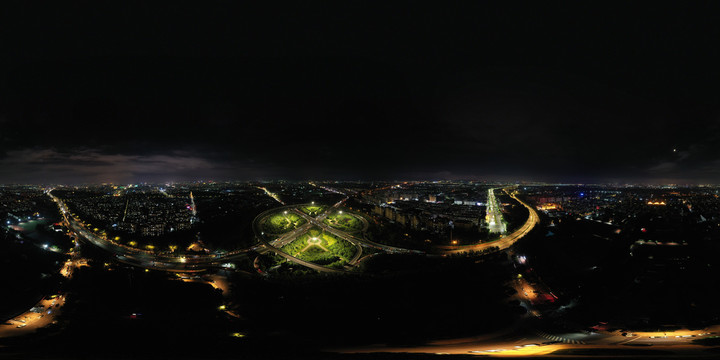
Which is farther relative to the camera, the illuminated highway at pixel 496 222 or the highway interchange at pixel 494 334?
the illuminated highway at pixel 496 222

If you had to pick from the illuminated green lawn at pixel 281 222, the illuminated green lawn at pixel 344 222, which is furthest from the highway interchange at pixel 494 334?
the illuminated green lawn at pixel 281 222

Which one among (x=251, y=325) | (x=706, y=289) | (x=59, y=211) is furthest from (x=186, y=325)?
(x=59, y=211)

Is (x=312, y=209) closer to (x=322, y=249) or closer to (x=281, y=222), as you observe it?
(x=281, y=222)

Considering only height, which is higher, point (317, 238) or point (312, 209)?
point (312, 209)

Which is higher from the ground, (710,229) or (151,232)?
(710,229)

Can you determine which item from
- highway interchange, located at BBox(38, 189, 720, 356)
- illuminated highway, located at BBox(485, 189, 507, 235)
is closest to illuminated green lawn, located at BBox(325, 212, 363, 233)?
highway interchange, located at BBox(38, 189, 720, 356)

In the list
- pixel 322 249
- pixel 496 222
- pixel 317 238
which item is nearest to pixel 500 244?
pixel 496 222

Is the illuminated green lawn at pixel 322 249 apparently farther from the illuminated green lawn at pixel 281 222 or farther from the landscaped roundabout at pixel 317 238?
the illuminated green lawn at pixel 281 222

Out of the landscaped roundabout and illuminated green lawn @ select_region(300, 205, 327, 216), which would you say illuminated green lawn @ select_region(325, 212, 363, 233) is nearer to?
the landscaped roundabout

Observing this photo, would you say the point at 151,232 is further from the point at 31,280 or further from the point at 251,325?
the point at 251,325
